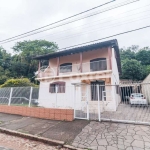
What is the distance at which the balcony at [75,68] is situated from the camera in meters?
11.3

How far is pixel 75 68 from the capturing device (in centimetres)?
1276

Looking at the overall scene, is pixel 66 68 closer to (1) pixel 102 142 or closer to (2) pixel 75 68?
(2) pixel 75 68

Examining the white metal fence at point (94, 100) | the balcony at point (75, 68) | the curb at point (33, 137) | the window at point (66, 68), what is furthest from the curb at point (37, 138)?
the window at point (66, 68)

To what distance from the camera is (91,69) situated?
1189 centimetres

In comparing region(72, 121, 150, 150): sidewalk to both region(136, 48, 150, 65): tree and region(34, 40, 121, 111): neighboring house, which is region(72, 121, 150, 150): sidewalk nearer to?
region(34, 40, 121, 111): neighboring house

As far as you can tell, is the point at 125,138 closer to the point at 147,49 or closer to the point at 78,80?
the point at 78,80

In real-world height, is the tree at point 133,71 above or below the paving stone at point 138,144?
above

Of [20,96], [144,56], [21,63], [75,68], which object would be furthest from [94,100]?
[144,56]

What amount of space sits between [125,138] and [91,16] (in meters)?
5.53

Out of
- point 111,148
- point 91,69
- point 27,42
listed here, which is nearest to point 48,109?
point 111,148

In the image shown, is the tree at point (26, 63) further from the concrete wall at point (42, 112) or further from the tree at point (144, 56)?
the tree at point (144, 56)

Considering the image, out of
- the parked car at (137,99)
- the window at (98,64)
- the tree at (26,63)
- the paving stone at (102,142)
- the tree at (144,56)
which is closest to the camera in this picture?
the paving stone at (102,142)

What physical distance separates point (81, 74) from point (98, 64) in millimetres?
2033

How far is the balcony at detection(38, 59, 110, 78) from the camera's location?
11345 mm
